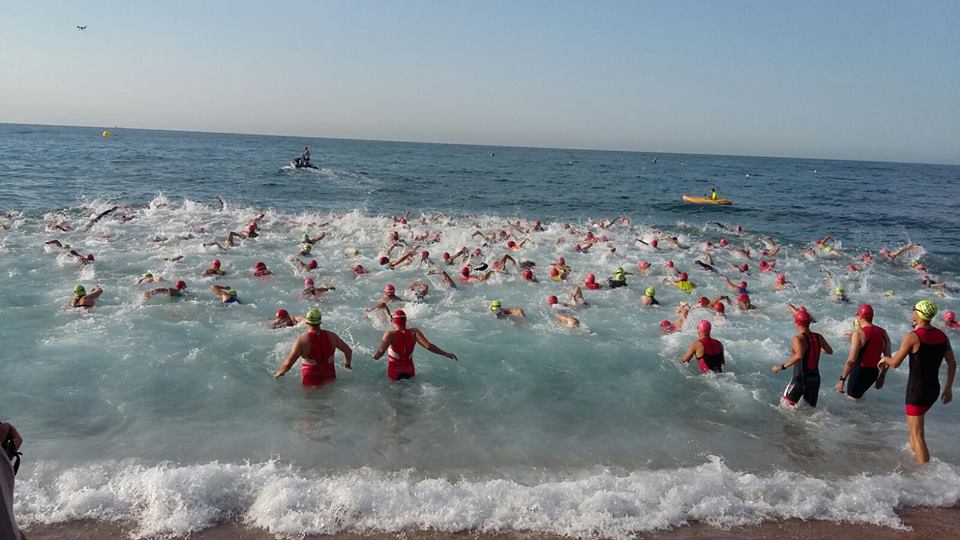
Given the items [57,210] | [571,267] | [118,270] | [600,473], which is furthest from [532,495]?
[57,210]

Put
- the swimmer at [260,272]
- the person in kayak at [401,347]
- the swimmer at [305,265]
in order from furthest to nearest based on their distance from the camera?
1. the swimmer at [305,265]
2. the swimmer at [260,272]
3. the person in kayak at [401,347]

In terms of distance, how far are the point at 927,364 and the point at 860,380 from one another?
1.76m

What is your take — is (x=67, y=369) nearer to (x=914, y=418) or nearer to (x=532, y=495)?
(x=532, y=495)

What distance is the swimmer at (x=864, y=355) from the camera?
24.2 ft

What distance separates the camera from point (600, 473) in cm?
613

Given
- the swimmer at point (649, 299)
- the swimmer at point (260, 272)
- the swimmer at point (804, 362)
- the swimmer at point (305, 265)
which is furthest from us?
the swimmer at point (305, 265)

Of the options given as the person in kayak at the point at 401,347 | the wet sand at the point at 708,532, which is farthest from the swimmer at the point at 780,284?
the person in kayak at the point at 401,347

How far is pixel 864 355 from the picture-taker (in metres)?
7.55

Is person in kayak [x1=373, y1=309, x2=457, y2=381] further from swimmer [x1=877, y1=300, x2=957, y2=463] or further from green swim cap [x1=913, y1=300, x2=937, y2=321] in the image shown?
green swim cap [x1=913, y1=300, x2=937, y2=321]

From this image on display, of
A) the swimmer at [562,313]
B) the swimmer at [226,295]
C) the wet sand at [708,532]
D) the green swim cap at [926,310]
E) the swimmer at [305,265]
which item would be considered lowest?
the wet sand at [708,532]

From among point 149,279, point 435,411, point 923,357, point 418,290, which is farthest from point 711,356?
point 149,279

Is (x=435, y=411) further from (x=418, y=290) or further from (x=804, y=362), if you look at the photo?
(x=418, y=290)

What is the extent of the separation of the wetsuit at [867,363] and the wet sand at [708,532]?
2.44 metres

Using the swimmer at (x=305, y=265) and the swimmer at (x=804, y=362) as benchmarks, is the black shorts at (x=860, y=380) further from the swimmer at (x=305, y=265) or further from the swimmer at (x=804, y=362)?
the swimmer at (x=305, y=265)
